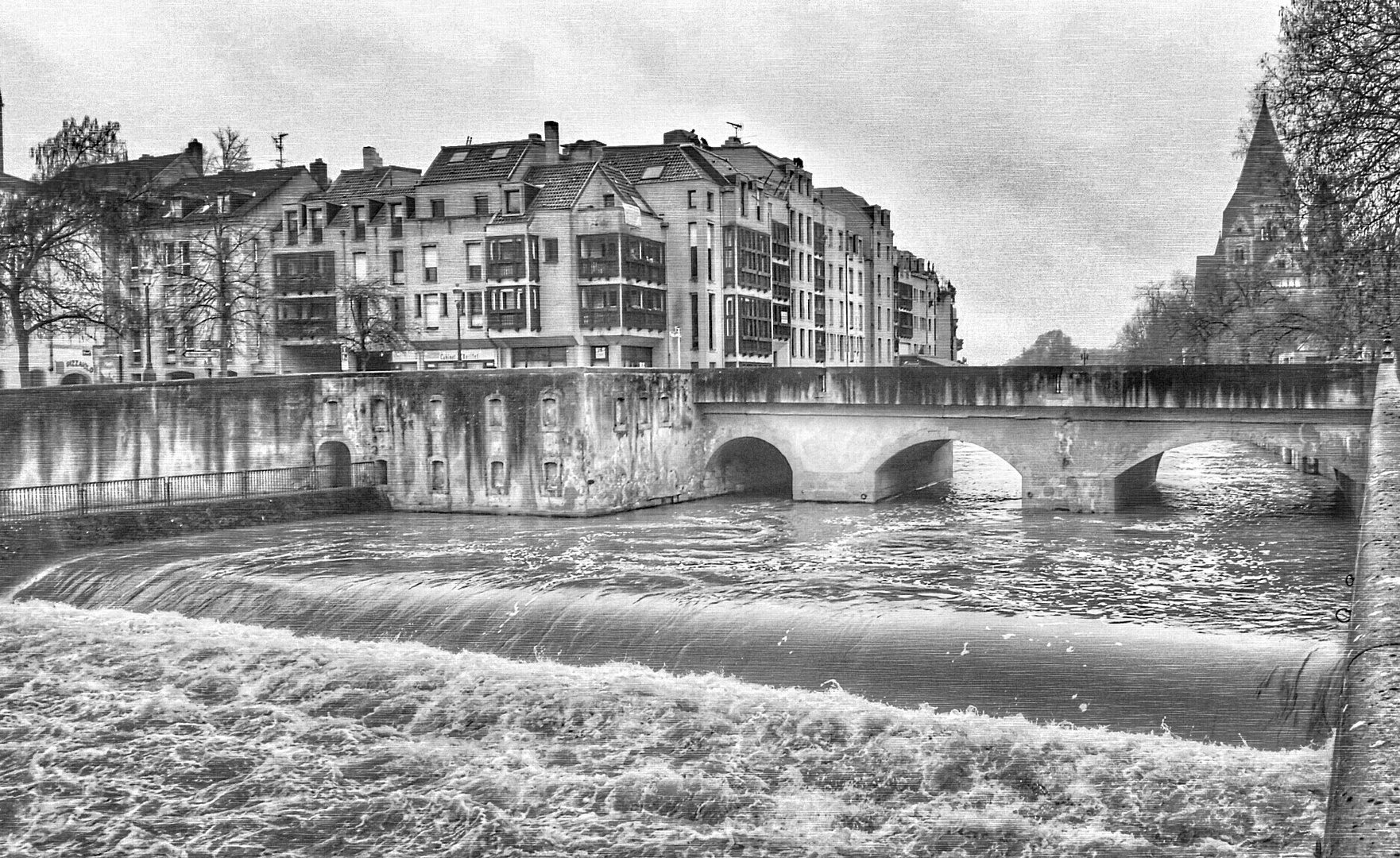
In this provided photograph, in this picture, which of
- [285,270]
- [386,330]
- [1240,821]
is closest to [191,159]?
[285,270]

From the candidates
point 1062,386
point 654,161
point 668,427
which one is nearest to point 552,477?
point 668,427

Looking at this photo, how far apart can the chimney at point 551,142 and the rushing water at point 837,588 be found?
1005 inches

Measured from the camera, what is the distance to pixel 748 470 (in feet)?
152

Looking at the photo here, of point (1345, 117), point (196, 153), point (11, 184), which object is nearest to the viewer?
point (1345, 117)

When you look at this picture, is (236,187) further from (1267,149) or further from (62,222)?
(1267,149)

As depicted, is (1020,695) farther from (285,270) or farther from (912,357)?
(912,357)

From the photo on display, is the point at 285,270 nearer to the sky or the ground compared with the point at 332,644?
nearer to the sky

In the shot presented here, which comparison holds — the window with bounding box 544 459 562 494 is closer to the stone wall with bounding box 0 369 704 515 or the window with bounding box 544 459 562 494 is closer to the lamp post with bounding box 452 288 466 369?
the stone wall with bounding box 0 369 704 515

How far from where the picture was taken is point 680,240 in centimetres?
5866

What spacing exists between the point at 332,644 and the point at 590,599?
4792 mm

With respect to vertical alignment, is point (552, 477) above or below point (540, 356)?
below

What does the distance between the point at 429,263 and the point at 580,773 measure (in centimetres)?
4555

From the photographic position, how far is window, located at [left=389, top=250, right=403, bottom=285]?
195ft

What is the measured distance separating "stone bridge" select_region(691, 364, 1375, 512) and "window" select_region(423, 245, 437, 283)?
66.5 feet
